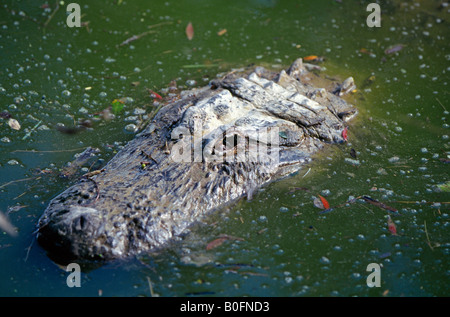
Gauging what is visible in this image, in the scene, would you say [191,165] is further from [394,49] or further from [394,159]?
[394,49]

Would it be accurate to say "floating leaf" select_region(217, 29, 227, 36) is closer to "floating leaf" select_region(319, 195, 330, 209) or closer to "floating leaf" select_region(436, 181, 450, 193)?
"floating leaf" select_region(319, 195, 330, 209)

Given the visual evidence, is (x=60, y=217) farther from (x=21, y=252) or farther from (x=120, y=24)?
(x=120, y=24)

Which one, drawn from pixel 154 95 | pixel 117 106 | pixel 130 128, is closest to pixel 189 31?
pixel 154 95

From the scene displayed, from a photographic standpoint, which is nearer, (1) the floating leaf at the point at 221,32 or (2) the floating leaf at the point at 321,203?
Result: (2) the floating leaf at the point at 321,203

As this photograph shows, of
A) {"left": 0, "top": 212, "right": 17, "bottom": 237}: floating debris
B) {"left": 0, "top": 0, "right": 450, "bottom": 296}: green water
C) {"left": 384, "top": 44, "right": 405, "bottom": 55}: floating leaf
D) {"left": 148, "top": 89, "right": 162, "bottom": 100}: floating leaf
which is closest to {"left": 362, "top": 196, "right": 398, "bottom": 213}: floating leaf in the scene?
{"left": 0, "top": 0, "right": 450, "bottom": 296}: green water

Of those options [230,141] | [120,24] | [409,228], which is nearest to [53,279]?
[230,141]

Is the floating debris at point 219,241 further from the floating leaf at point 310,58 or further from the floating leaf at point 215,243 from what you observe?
the floating leaf at point 310,58

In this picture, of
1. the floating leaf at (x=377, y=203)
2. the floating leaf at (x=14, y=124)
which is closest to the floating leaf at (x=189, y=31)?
the floating leaf at (x=14, y=124)
